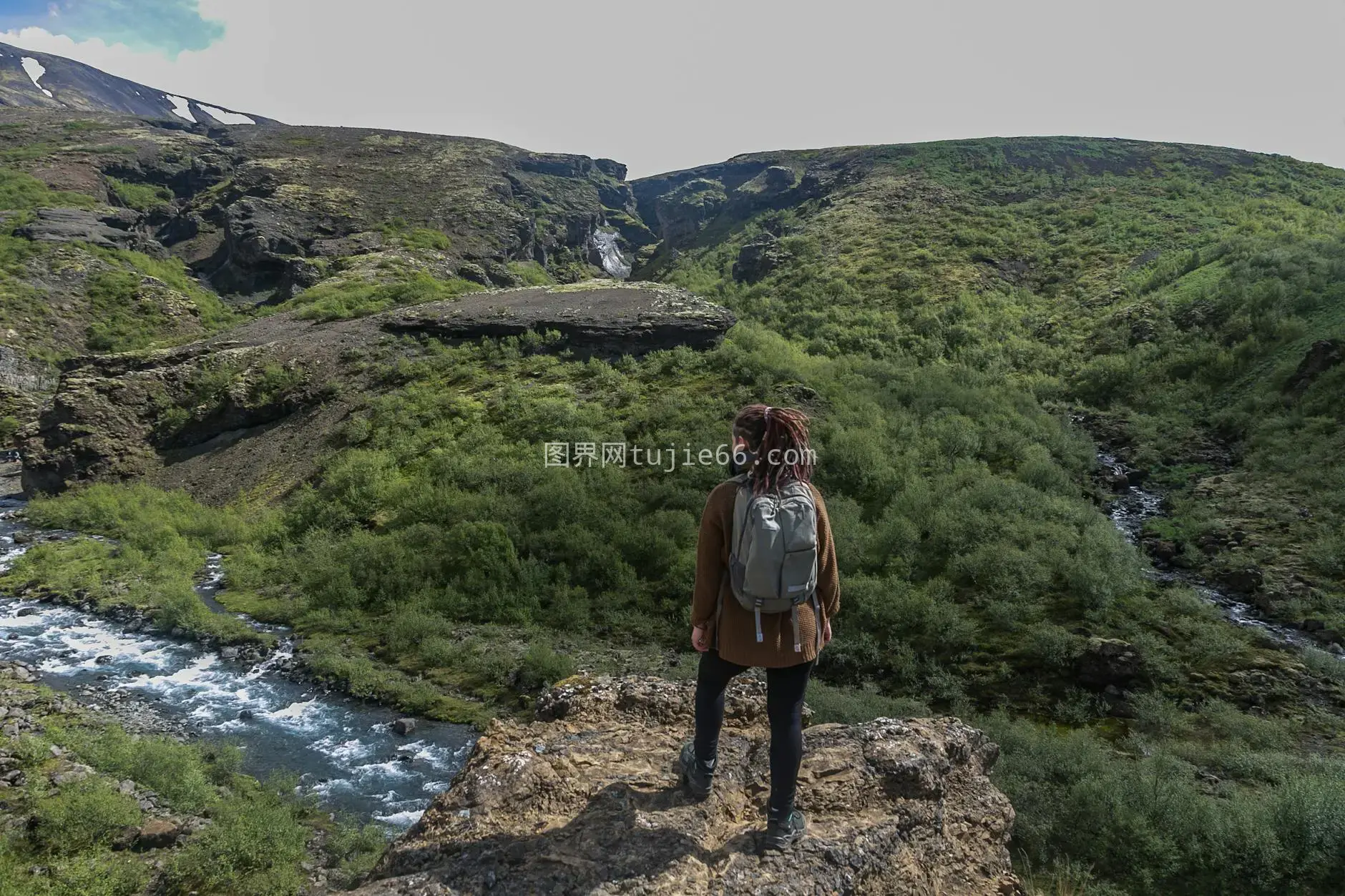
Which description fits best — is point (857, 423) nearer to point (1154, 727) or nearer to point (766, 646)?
point (1154, 727)

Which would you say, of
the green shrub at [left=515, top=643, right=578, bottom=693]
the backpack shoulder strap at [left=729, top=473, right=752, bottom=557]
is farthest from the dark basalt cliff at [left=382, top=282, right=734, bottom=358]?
the backpack shoulder strap at [left=729, top=473, right=752, bottom=557]

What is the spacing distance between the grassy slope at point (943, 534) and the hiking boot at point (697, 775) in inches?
138

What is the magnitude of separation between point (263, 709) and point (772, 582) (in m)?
10.5

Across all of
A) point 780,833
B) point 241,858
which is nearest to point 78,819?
point 241,858

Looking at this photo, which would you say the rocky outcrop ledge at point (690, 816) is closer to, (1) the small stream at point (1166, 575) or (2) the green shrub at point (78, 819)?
(2) the green shrub at point (78, 819)

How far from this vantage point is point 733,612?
3.32 metres

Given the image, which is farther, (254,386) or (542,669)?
(254,386)

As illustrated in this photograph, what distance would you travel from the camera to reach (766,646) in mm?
3217

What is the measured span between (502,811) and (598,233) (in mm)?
88285

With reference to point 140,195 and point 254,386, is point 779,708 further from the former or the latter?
point 140,195

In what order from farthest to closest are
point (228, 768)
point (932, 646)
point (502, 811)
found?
point (932, 646) → point (228, 768) → point (502, 811)

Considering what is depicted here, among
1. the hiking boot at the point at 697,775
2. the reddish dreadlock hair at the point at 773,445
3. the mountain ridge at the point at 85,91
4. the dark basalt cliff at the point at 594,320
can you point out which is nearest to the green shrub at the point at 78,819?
the hiking boot at the point at 697,775

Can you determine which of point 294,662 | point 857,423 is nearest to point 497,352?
point 857,423

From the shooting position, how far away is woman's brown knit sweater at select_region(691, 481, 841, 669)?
3217mm
